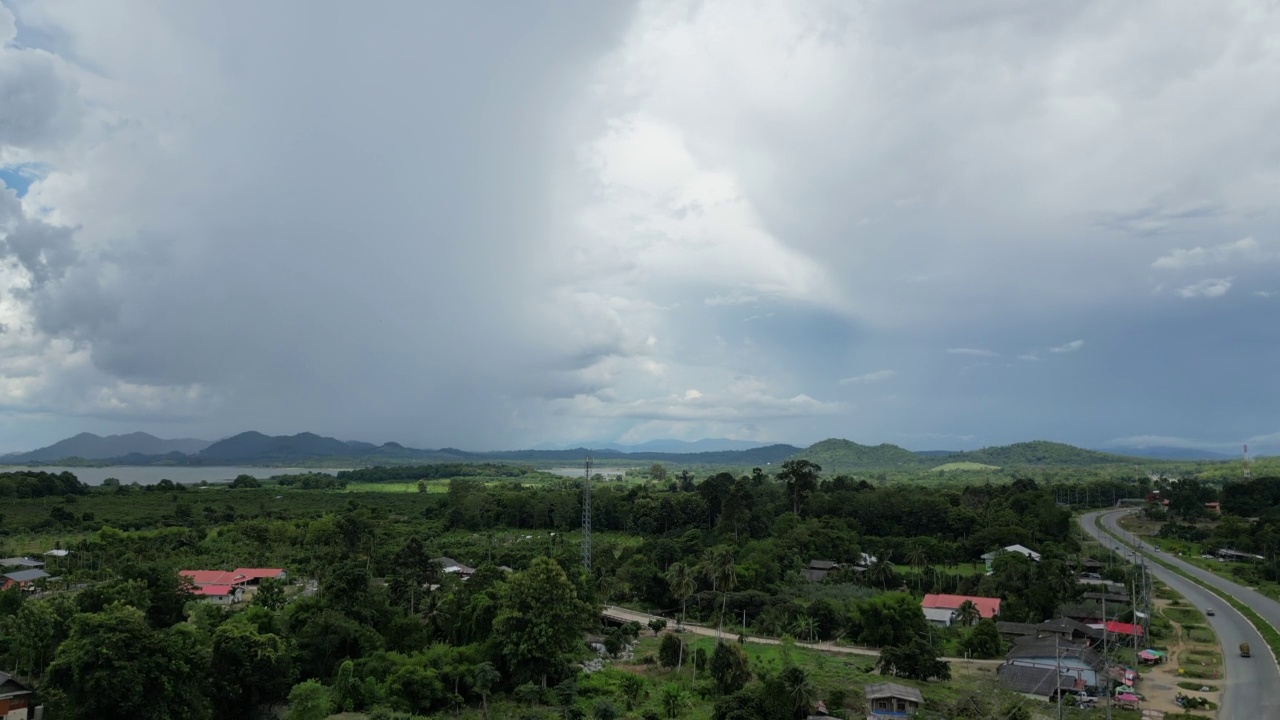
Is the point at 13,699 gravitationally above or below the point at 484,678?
above

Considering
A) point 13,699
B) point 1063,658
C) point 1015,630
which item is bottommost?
point 1015,630

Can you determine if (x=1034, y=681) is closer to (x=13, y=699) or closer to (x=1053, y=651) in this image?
(x=1053, y=651)

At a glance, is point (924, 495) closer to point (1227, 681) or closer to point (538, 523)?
point (538, 523)

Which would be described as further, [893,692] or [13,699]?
[893,692]

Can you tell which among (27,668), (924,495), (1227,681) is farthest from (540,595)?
(924,495)

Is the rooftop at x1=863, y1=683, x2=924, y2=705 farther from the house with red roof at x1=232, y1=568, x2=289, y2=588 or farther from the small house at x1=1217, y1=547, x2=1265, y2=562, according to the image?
the small house at x1=1217, y1=547, x2=1265, y2=562

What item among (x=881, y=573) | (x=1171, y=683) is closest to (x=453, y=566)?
(x=881, y=573)
